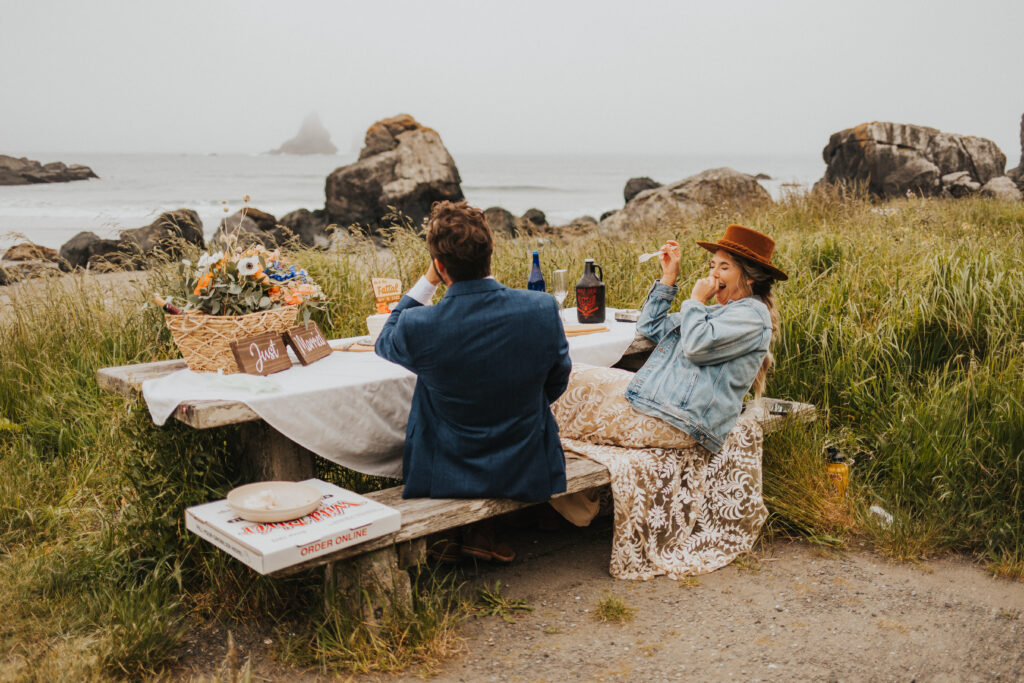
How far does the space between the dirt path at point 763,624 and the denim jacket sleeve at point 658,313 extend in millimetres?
1081

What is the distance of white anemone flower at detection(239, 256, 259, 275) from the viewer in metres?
3.24

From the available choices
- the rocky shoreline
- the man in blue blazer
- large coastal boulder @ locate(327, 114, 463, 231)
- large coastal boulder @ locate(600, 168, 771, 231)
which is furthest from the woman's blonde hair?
large coastal boulder @ locate(327, 114, 463, 231)

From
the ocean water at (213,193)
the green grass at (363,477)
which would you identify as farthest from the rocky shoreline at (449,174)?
the green grass at (363,477)

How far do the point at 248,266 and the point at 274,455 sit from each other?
0.75 metres

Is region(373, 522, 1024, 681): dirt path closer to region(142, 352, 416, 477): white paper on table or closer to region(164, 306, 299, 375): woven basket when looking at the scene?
region(142, 352, 416, 477): white paper on table

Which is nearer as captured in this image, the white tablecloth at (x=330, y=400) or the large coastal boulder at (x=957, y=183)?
the white tablecloth at (x=330, y=400)

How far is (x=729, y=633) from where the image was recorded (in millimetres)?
3266

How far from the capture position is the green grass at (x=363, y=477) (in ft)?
10.1

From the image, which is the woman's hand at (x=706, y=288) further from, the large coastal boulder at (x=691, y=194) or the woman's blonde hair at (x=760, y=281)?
the large coastal boulder at (x=691, y=194)

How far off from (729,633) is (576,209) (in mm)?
39491

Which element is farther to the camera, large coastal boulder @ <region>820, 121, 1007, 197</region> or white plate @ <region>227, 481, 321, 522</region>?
large coastal boulder @ <region>820, 121, 1007, 197</region>

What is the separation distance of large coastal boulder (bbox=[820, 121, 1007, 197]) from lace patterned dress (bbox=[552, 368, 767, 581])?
59.9 feet

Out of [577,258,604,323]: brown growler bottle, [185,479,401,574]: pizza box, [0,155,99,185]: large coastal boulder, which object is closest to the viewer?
[185,479,401,574]: pizza box

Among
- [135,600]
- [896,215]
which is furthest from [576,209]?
[135,600]
